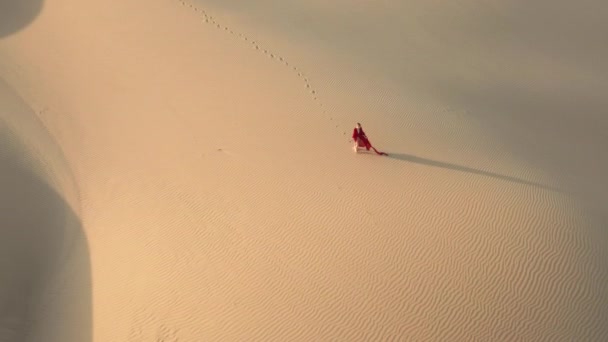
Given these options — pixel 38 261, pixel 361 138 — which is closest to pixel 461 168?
pixel 361 138

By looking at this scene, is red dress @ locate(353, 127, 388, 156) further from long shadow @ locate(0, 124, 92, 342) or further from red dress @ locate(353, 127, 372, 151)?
long shadow @ locate(0, 124, 92, 342)

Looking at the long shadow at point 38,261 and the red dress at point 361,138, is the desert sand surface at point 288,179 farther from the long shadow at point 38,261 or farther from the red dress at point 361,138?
the red dress at point 361,138

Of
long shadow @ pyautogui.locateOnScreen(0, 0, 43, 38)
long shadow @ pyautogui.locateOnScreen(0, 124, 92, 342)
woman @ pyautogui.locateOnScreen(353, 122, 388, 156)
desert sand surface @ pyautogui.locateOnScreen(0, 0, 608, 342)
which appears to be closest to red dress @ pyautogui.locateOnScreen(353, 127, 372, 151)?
woman @ pyautogui.locateOnScreen(353, 122, 388, 156)

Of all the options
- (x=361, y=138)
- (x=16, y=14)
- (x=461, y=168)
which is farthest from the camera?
(x=16, y=14)

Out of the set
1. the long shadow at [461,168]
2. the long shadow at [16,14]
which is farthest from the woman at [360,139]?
the long shadow at [16,14]

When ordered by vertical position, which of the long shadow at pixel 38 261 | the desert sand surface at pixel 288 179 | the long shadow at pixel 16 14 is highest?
the long shadow at pixel 16 14

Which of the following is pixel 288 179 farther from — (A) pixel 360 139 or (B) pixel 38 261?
(B) pixel 38 261
